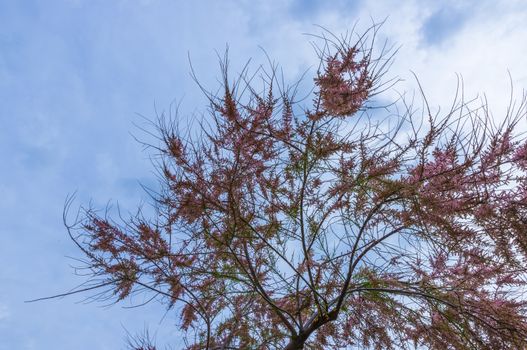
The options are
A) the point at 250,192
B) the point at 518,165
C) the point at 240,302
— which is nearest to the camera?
the point at 518,165

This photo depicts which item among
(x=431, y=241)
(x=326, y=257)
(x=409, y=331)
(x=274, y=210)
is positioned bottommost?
(x=409, y=331)

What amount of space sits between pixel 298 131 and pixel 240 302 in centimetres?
245

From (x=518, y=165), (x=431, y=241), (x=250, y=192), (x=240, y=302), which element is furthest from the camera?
(x=240, y=302)

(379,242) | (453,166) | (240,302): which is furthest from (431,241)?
(240,302)

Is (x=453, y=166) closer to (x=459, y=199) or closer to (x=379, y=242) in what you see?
(x=459, y=199)

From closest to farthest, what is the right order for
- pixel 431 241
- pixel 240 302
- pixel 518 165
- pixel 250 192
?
pixel 518 165 → pixel 431 241 → pixel 250 192 → pixel 240 302

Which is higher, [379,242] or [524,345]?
[379,242]

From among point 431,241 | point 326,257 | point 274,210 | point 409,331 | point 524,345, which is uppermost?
point 274,210

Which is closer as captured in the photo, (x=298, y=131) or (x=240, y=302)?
(x=298, y=131)

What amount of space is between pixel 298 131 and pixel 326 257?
158 centimetres

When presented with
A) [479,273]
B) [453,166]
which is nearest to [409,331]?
[479,273]

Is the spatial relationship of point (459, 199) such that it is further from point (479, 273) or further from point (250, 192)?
point (250, 192)

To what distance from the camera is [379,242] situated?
491 centimetres

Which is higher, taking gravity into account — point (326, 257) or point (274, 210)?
point (274, 210)
